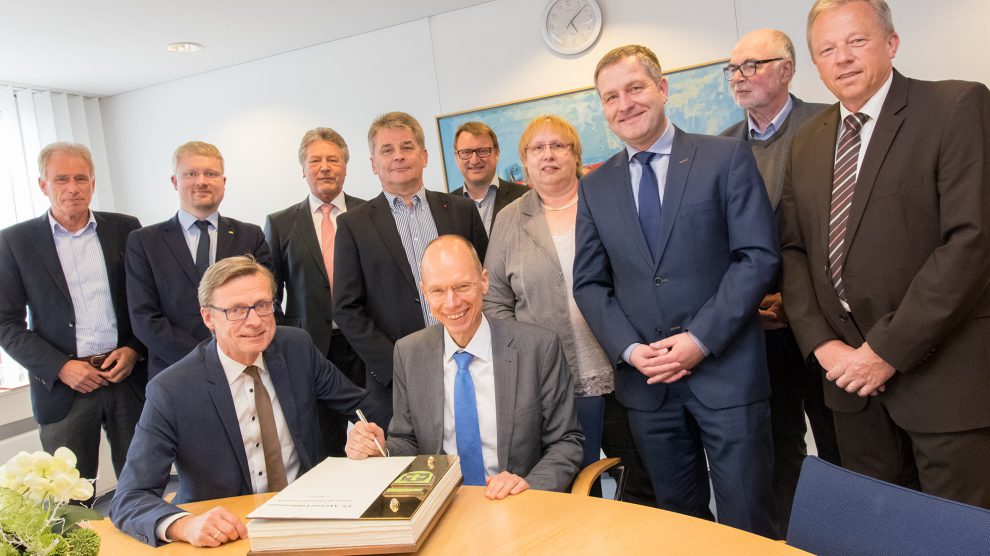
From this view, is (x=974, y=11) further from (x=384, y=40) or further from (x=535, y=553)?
(x=535, y=553)

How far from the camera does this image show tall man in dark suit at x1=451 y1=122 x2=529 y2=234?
3.92 m

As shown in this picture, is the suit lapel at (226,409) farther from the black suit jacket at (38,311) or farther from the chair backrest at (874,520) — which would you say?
the black suit jacket at (38,311)

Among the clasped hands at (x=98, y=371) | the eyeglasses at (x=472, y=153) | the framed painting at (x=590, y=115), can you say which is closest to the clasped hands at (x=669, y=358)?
the eyeglasses at (x=472, y=153)

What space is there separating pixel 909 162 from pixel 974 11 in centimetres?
314

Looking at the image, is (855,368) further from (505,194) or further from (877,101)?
(505,194)

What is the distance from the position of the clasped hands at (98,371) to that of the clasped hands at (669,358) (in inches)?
104

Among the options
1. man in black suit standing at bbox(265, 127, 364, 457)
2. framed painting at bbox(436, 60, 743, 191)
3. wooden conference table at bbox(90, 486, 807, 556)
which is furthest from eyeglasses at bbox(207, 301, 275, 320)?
framed painting at bbox(436, 60, 743, 191)

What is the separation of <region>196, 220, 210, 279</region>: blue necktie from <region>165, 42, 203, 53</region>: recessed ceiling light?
281 centimetres

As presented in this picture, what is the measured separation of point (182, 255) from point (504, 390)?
207 centimetres

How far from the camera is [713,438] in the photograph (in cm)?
222

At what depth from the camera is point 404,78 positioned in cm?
581

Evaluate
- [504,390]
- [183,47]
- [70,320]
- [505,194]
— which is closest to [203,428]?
[504,390]

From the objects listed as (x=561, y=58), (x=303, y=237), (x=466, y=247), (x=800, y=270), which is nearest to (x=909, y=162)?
(x=800, y=270)

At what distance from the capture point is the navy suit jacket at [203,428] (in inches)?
73.1
